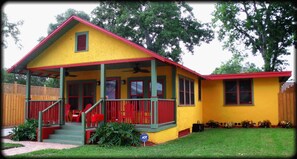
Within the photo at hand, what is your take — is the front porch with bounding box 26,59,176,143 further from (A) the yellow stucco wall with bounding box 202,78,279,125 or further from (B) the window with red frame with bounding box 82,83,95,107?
(A) the yellow stucco wall with bounding box 202,78,279,125

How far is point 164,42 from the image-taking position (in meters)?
26.5

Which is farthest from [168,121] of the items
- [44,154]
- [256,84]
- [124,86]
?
[256,84]

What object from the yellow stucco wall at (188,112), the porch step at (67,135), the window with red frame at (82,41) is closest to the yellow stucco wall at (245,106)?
the yellow stucco wall at (188,112)

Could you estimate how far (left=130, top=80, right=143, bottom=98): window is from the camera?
13305 millimetres

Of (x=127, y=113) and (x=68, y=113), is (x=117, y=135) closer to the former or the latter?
(x=127, y=113)

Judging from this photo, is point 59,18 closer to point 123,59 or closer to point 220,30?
point 220,30

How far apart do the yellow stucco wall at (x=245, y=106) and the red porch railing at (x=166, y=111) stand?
5.57 meters

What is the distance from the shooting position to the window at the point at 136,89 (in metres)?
13.3

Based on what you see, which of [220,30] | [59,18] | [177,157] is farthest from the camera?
[59,18]

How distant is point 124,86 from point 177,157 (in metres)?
7.24

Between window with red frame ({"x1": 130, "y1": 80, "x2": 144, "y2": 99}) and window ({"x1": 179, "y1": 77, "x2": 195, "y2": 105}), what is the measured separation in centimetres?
184

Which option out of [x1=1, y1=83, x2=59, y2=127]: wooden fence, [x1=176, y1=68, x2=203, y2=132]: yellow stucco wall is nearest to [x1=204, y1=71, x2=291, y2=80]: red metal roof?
[x1=176, y1=68, x2=203, y2=132]: yellow stucco wall

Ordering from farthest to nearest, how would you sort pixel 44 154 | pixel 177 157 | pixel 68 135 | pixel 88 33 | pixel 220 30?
pixel 220 30
pixel 88 33
pixel 68 135
pixel 44 154
pixel 177 157

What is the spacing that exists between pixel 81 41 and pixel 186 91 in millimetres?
5428
